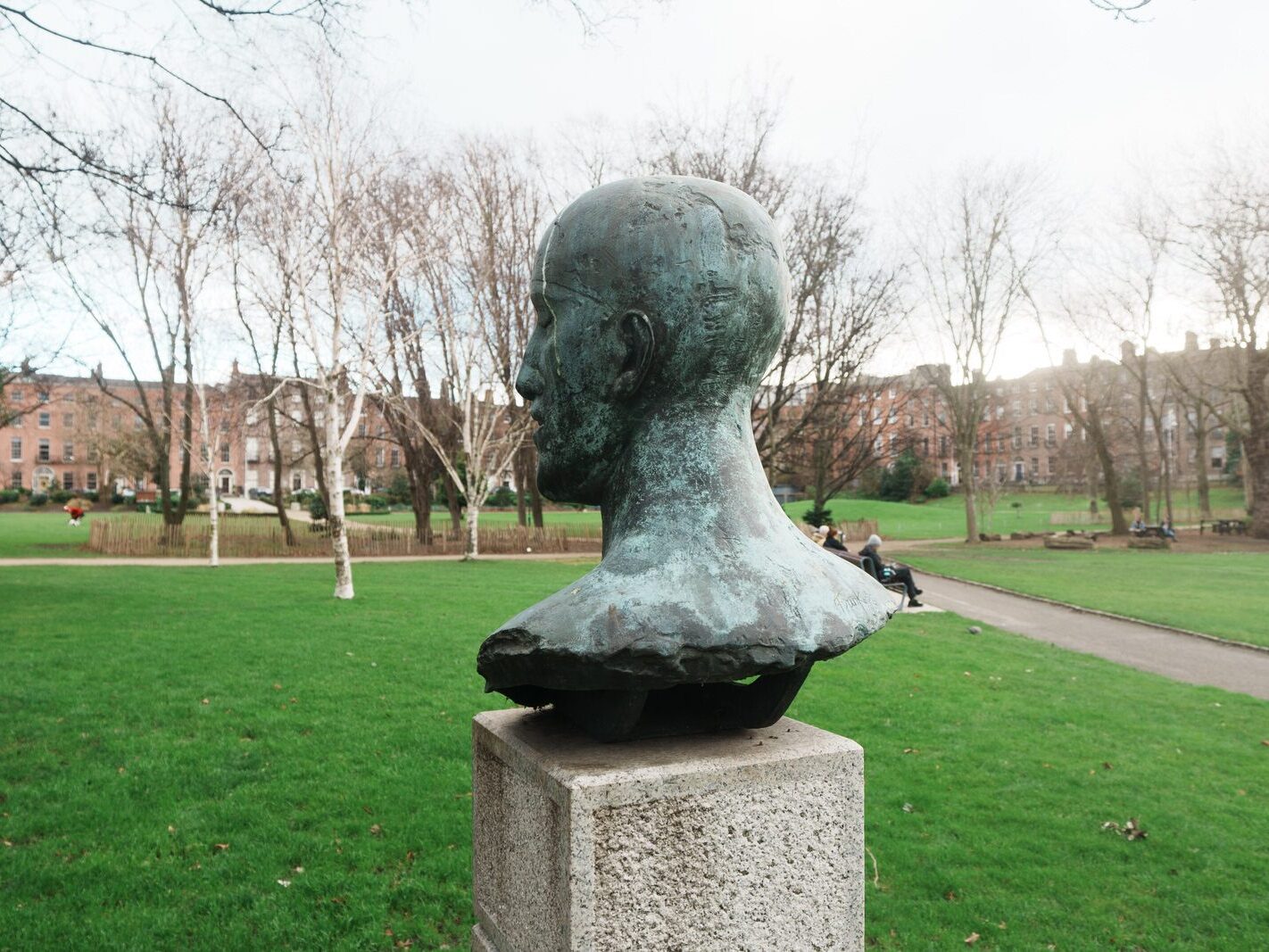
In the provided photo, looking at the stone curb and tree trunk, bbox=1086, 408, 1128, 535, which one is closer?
the stone curb

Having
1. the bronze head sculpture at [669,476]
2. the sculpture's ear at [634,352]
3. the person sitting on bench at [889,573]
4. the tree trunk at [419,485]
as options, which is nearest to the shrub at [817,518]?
the person sitting on bench at [889,573]

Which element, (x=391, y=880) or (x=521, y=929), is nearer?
(x=521, y=929)

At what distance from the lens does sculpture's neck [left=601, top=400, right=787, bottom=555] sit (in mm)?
2420

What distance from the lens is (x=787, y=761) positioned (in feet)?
7.95

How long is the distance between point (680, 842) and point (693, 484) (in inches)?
40.0

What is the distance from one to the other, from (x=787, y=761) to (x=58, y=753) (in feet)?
20.0

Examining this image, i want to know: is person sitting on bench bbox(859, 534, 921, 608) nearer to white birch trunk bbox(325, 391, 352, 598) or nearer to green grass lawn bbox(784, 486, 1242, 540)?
white birch trunk bbox(325, 391, 352, 598)

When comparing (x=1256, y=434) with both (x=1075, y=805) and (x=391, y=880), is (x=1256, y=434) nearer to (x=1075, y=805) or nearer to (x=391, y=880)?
(x=1075, y=805)

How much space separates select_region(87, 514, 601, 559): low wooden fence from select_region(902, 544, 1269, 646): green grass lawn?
1235 cm

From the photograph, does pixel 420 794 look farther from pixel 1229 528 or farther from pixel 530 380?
pixel 1229 528

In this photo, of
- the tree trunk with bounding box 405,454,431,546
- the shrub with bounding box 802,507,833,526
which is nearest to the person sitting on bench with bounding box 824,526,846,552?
the shrub with bounding box 802,507,833,526

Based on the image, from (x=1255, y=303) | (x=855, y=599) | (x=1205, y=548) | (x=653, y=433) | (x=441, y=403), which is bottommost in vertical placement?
(x=1205, y=548)

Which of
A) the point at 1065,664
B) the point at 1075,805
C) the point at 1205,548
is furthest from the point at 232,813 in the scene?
the point at 1205,548

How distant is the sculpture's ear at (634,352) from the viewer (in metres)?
2.47
